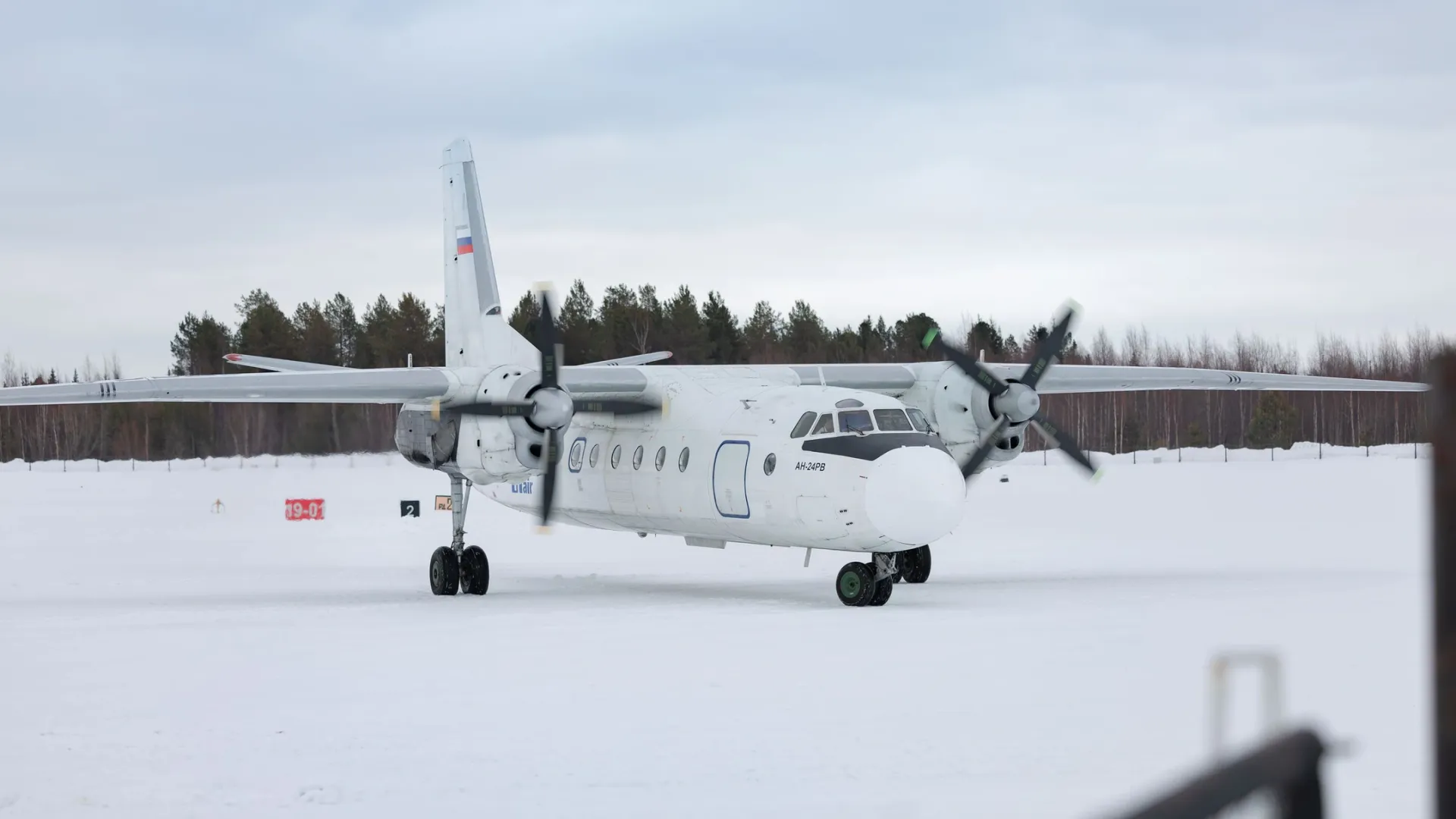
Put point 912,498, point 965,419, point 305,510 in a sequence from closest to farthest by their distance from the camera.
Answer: point 912,498
point 965,419
point 305,510

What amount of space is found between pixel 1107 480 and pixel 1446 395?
42.9m

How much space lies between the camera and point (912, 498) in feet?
50.7

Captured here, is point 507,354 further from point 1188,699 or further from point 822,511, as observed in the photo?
point 1188,699

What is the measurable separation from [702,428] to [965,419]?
3875mm

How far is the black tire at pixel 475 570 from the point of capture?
1967 cm

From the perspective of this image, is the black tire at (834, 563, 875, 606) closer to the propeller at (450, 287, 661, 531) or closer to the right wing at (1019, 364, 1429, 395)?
the propeller at (450, 287, 661, 531)

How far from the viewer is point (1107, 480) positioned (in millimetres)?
43000

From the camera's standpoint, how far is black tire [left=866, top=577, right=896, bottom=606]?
16.5 m

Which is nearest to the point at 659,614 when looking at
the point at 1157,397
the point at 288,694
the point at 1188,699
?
the point at 288,694

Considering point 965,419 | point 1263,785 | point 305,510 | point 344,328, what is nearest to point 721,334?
point 344,328

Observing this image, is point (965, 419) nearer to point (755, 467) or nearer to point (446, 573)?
point (755, 467)

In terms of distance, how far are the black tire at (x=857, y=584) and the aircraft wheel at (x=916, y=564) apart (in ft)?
11.8

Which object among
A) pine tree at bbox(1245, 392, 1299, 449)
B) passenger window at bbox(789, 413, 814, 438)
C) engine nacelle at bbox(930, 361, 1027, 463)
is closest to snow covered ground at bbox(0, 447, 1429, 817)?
engine nacelle at bbox(930, 361, 1027, 463)

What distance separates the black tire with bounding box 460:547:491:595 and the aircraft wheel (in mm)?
5361
